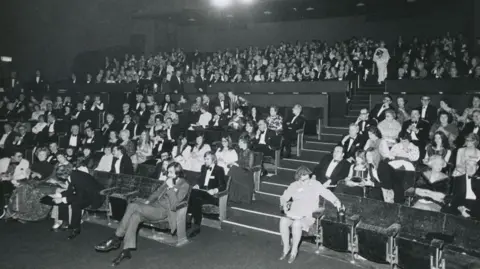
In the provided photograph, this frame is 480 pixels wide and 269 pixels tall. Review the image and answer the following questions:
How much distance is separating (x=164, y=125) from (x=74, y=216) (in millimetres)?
3405

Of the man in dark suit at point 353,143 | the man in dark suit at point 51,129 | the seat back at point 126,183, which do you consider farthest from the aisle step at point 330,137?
the man in dark suit at point 51,129

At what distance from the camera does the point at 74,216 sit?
18.4 ft

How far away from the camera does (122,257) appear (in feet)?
15.2

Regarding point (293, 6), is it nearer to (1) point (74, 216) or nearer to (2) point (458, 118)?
(2) point (458, 118)

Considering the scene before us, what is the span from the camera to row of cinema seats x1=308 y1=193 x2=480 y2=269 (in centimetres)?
375

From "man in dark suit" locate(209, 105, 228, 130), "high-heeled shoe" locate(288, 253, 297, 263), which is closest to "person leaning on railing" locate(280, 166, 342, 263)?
"high-heeled shoe" locate(288, 253, 297, 263)

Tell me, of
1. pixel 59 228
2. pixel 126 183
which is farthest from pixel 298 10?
pixel 59 228

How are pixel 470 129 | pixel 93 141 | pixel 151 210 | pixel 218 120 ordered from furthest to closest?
pixel 218 120, pixel 93 141, pixel 470 129, pixel 151 210

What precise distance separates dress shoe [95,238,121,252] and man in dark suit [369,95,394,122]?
523 cm

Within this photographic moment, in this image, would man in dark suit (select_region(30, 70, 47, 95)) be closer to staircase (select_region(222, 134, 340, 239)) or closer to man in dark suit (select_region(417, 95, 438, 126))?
staircase (select_region(222, 134, 340, 239))

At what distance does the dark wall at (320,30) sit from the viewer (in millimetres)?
13672

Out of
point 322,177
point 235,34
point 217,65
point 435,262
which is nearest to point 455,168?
point 322,177

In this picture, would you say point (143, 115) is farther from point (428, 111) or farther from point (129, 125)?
point (428, 111)

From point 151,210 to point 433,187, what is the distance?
354cm
